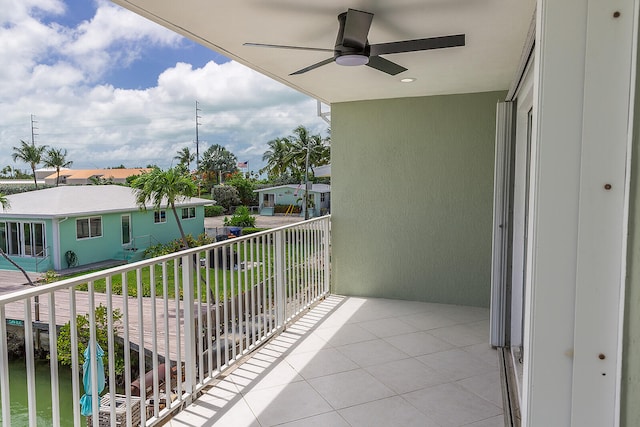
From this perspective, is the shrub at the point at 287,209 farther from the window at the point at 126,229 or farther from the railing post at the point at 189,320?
the railing post at the point at 189,320

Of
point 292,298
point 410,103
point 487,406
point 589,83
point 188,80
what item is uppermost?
point 188,80

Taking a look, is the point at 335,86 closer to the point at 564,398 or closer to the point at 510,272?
the point at 510,272

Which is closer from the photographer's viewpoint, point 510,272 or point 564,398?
point 564,398

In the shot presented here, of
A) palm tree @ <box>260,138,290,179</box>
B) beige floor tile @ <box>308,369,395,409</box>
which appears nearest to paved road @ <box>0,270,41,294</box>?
beige floor tile @ <box>308,369,395,409</box>

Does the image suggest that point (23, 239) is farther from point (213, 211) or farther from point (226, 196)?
point (226, 196)

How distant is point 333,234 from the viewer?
5.16 metres

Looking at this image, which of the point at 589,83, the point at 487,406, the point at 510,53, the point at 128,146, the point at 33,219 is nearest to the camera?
the point at 589,83

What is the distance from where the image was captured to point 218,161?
1973 inches

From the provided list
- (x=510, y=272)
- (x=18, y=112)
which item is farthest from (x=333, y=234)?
(x=18, y=112)

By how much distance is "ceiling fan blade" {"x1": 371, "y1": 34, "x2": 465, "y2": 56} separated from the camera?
2371 millimetres

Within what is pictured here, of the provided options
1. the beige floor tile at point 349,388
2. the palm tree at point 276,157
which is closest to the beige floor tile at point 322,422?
the beige floor tile at point 349,388

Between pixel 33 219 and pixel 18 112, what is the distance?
45.9m

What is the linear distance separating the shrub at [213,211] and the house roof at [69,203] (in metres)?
13.6

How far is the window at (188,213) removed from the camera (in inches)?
867
